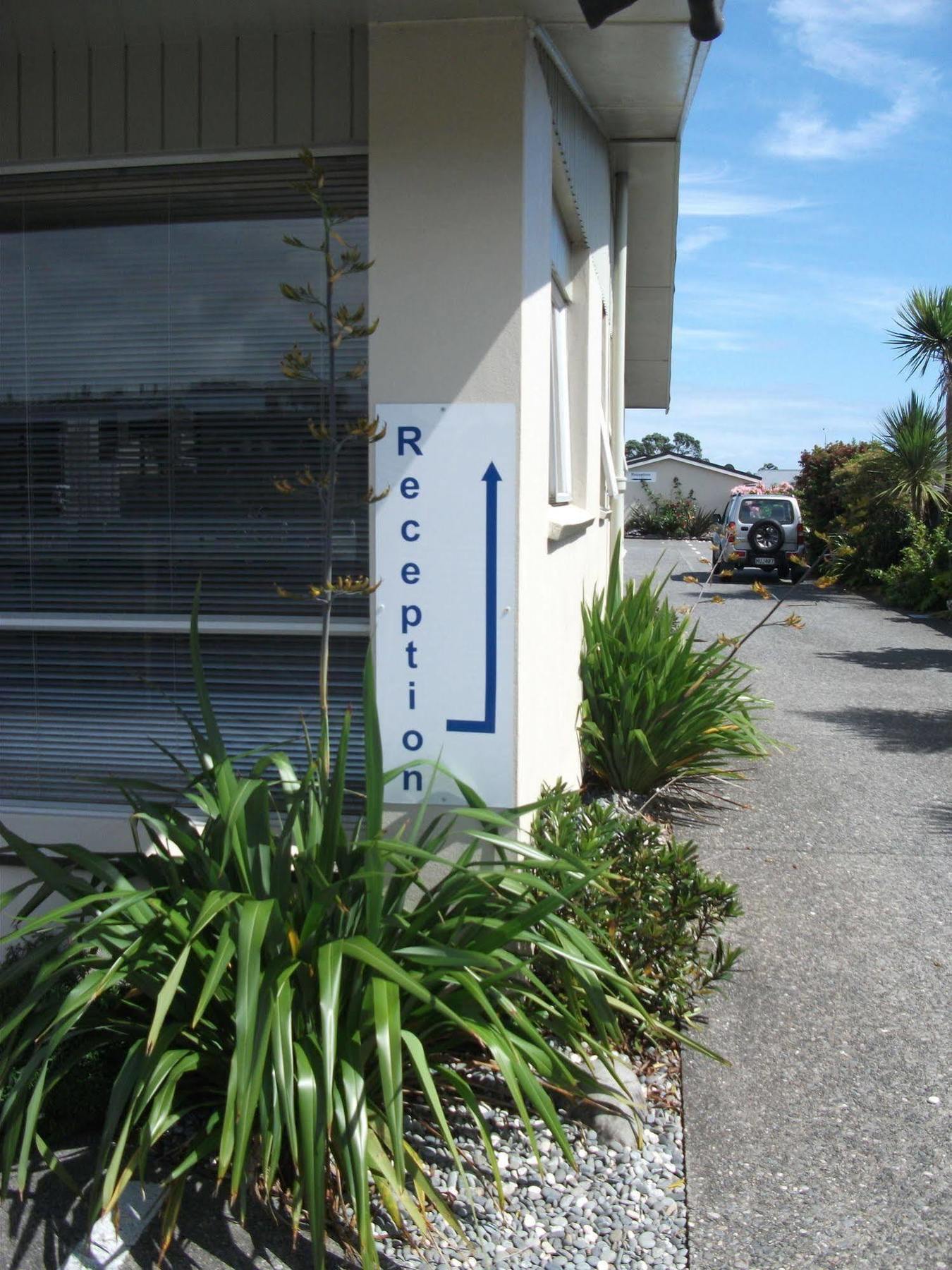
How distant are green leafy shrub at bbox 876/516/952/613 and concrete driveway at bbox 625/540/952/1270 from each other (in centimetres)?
1069

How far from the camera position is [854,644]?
1488 cm

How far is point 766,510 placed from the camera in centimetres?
2605

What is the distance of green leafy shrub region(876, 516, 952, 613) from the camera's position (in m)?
18.7

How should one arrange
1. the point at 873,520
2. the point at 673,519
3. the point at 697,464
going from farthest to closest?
the point at 697,464 < the point at 673,519 < the point at 873,520

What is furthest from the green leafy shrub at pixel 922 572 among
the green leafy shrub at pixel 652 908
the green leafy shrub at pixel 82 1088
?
the green leafy shrub at pixel 82 1088

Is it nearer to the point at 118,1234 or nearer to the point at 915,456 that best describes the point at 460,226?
the point at 118,1234

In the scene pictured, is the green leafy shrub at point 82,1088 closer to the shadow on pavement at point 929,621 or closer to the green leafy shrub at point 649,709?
the green leafy shrub at point 649,709

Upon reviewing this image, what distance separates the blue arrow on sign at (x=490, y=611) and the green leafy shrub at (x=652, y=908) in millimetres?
333

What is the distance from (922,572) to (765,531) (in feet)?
18.5

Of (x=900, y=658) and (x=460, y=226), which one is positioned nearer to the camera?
(x=460, y=226)

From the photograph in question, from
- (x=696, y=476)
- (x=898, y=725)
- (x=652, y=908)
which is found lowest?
(x=898, y=725)

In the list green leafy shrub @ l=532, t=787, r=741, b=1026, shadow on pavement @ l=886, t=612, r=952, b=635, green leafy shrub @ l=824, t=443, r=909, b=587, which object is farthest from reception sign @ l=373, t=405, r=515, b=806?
green leafy shrub @ l=824, t=443, r=909, b=587

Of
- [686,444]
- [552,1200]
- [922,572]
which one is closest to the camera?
[552,1200]

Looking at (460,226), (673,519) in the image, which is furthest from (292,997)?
(673,519)
